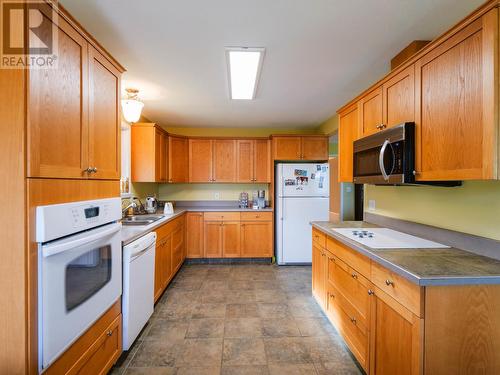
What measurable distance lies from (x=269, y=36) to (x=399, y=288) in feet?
5.84

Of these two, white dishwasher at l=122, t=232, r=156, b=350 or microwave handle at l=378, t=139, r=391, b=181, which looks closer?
microwave handle at l=378, t=139, r=391, b=181

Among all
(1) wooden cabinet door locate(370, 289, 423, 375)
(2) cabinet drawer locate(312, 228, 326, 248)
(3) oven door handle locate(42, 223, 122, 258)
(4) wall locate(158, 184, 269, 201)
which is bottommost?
(1) wooden cabinet door locate(370, 289, 423, 375)

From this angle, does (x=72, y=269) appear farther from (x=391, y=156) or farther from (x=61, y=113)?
(x=391, y=156)

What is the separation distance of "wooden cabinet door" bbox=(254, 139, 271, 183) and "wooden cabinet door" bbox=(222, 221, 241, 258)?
0.91 m

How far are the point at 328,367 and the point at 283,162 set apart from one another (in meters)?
3.08

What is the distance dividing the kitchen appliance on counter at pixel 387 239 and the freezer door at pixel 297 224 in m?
1.67

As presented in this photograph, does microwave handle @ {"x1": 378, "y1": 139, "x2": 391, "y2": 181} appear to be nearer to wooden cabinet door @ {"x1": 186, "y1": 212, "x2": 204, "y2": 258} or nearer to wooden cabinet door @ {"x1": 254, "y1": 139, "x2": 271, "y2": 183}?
wooden cabinet door @ {"x1": 254, "y1": 139, "x2": 271, "y2": 183}

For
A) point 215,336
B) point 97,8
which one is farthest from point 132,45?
point 215,336

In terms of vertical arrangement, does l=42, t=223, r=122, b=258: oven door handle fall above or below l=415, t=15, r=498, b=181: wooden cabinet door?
below

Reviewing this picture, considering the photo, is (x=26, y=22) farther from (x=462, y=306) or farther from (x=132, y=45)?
(x=462, y=306)

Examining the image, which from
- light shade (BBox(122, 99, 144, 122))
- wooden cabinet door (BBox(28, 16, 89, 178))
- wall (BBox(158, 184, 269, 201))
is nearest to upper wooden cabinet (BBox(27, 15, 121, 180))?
wooden cabinet door (BBox(28, 16, 89, 178))

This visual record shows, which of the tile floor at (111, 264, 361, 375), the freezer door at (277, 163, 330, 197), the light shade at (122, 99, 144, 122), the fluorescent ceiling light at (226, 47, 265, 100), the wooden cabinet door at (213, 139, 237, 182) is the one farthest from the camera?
the wooden cabinet door at (213, 139, 237, 182)

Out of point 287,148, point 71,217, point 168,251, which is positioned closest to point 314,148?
point 287,148

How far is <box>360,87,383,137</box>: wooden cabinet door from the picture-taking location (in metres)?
1.92
